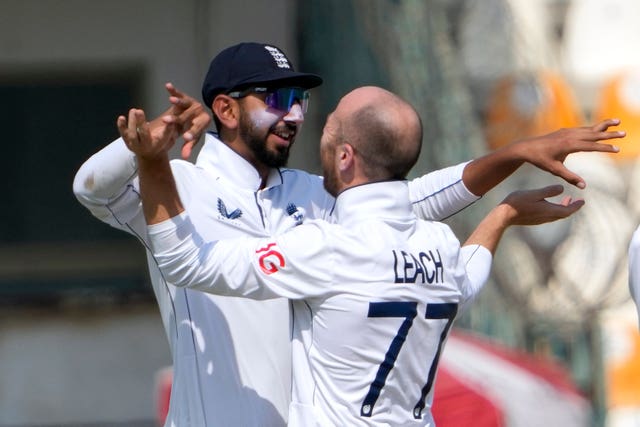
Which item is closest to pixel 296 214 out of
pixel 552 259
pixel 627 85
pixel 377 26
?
pixel 377 26

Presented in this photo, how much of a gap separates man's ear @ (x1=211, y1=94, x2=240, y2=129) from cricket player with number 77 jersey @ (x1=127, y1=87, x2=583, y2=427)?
16.6 inches

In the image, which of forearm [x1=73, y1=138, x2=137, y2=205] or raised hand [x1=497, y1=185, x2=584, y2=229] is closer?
forearm [x1=73, y1=138, x2=137, y2=205]

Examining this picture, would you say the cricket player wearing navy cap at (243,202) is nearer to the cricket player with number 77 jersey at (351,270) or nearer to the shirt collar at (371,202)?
the cricket player with number 77 jersey at (351,270)

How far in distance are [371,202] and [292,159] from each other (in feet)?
17.3

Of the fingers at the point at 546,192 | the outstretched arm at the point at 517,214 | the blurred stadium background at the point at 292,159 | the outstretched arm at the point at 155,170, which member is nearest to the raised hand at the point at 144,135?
the outstretched arm at the point at 155,170

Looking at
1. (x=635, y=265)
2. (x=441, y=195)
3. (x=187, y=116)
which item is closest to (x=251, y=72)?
(x=187, y=116)

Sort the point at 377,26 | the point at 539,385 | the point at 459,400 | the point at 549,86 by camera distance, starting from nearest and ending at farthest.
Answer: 1. the point at 459,400
2. the point at 539,385
3. the point at 377,26
4. the point at 549,86

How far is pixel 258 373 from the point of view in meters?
3.29

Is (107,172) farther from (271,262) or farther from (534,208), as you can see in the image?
(534,208)

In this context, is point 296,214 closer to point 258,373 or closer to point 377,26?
point 258,373

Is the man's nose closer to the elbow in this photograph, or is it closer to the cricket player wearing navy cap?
the cricket player wearing navy cap

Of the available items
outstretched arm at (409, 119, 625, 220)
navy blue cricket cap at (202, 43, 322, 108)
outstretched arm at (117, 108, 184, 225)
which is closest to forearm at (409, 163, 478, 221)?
outstretched arm at (409, 119, 625, 220)

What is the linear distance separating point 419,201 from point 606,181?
4670 millimetres

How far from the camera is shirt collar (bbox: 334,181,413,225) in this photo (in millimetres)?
2973
